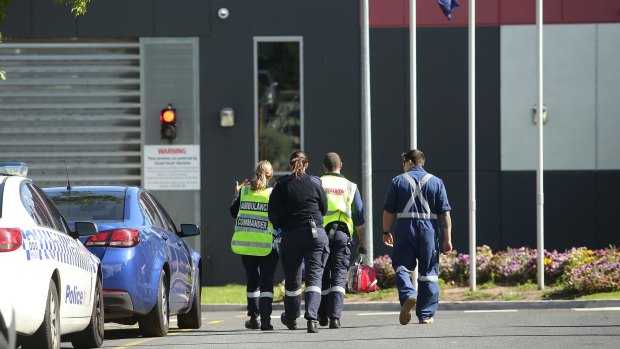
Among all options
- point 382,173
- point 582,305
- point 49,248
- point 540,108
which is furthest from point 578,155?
point 49,248

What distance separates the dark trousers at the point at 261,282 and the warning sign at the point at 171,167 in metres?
10.7

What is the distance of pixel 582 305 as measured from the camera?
17594 mm

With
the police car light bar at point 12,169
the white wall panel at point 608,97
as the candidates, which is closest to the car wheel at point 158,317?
the police car light bar at point 12,169

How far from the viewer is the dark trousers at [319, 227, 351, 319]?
45.5 feet

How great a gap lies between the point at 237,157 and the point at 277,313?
6.45 metres

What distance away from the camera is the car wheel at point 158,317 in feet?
41.3

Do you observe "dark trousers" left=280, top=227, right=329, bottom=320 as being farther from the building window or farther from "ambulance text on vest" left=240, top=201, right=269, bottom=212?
the building window

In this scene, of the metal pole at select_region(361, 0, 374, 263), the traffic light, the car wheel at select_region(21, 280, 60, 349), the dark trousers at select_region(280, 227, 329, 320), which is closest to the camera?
the car wheel at select_region(21, 280, 60, 349)

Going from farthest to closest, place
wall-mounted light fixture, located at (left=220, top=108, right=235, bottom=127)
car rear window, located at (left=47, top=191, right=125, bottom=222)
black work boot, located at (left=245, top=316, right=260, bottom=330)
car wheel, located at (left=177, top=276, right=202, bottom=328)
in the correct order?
wall-mounted light fixture, located at (left=220, top=108, right=235, bottom=127)
car wheel, located at (left=177, top=276, right=202, bottom=328)
black work boot, located at (left=245, top=316, right=260, bottom=330)
car rear window, located at (left=47, top=191, right=125, bottom=222)

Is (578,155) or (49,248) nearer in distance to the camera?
(49,248)

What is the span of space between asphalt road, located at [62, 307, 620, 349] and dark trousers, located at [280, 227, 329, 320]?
31 cm

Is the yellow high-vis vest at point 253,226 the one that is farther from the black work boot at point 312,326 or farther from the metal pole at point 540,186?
the metal pole at point 540,186

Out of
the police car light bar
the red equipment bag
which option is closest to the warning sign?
the red equipment bag

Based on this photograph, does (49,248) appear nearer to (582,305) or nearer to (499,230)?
(582,305)
